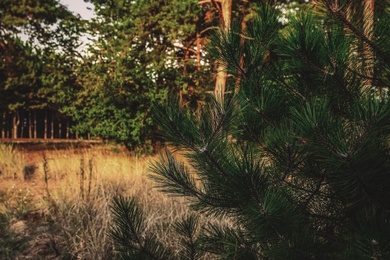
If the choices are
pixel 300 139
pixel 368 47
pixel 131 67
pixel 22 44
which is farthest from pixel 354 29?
pixel 22 44

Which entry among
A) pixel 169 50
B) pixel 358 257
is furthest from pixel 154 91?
pixel 358 257

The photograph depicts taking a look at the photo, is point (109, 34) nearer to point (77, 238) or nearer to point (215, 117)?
point (77, 238)

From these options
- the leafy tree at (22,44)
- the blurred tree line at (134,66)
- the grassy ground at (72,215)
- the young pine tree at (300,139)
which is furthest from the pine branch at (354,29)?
the leafy tree at (22,44)

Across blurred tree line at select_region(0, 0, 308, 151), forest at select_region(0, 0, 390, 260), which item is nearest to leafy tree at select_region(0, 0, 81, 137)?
blurred tree line at select_region(0, 0, 308, 151)

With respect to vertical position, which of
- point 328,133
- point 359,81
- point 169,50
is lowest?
point 328,133

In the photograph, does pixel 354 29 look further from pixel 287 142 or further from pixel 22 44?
pixel 22 44

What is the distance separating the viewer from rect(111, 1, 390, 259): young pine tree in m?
1.37

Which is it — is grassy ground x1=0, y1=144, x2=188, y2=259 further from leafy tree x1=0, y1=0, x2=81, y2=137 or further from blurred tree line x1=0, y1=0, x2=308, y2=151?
leafy tree x1=0, y1=0, x2=81, y2=137

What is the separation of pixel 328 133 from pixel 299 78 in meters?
0.57

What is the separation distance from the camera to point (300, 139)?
1.58 meters

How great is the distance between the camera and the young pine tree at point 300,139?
4.49 feet

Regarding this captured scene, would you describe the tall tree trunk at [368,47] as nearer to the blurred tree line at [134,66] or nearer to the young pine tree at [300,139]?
the young pine tree at [300,139]

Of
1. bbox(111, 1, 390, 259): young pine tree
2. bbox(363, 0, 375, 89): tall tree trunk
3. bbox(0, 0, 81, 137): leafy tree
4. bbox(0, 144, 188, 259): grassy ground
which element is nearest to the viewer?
bbox(111, 1, 390, 259): young pine tree

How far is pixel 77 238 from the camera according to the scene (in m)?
4.21
